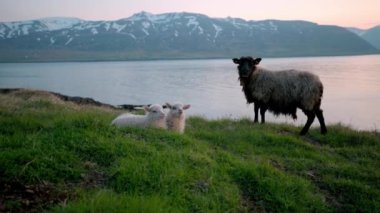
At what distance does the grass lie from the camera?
5.55 meters

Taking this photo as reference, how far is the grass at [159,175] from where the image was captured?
18.2 ft

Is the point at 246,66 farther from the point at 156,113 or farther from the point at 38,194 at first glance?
the point at 38,194

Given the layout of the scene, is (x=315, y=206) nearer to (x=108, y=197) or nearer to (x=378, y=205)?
(x=378, y=205)

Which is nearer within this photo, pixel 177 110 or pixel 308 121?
pixel 177 110

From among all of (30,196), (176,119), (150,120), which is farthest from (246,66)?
(30,196)

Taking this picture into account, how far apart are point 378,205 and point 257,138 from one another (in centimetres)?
417

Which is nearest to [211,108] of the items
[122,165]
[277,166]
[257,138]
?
[257,138]

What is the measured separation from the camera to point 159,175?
647cm

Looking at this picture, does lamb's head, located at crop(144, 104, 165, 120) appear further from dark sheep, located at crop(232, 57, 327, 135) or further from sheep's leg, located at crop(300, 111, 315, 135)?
sheep's leg, located at crop(300, 111, 315, 135)

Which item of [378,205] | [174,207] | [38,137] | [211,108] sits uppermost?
[38,137]

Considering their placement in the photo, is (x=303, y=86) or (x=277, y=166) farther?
(x=303, y=86)

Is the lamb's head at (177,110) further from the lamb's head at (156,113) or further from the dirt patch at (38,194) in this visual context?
the dirt patch at (38,194)

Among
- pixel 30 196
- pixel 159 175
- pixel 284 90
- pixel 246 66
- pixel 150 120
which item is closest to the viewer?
pixel 30 196

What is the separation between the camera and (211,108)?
31.4 metres
